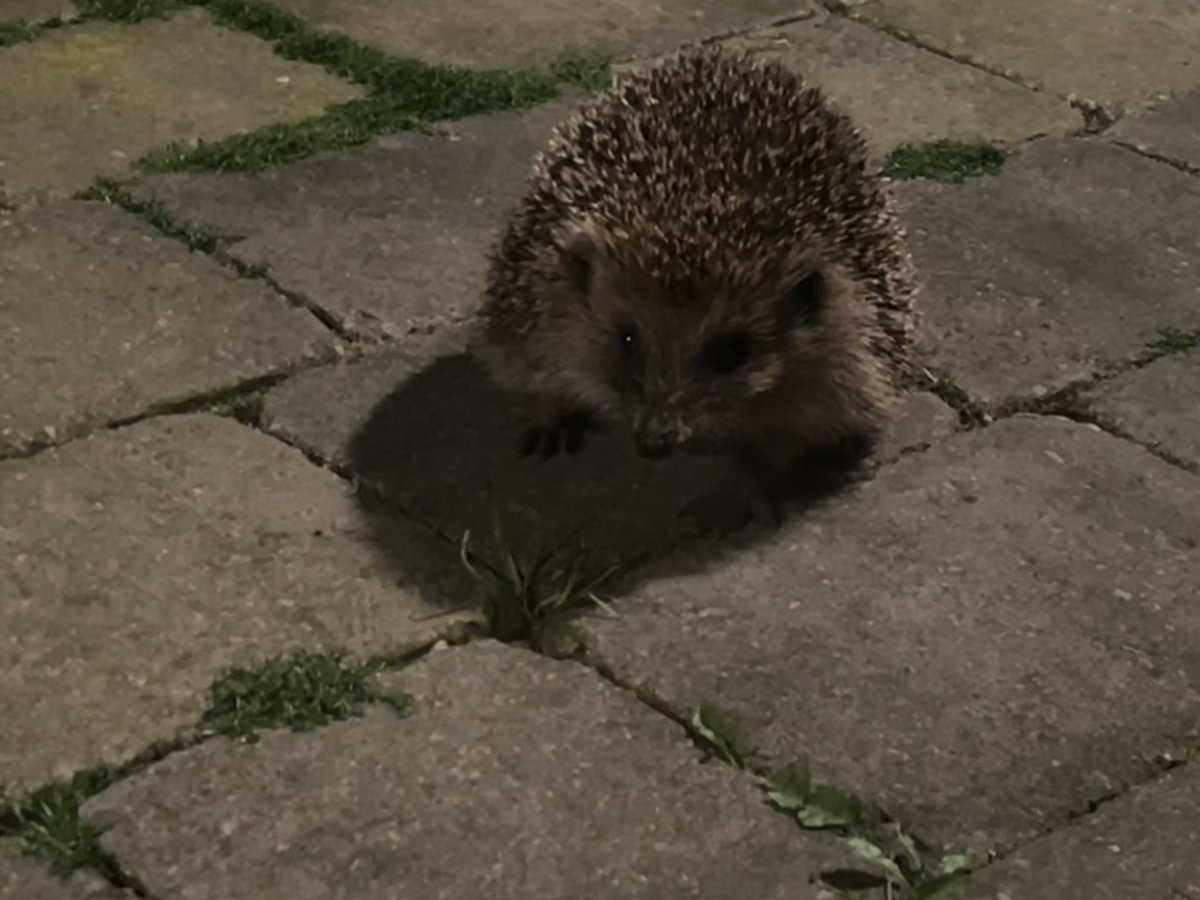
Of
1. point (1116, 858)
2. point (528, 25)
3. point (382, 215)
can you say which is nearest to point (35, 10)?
point (528, 25)

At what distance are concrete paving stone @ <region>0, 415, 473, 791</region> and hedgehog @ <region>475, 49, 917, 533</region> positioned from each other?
1.30 feet

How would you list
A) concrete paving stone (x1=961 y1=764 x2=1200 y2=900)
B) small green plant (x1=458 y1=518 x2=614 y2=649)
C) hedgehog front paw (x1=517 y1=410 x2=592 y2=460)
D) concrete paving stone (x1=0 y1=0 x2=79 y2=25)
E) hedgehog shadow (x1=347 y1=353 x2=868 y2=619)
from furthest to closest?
concrete paving stone (x1=0 y1=0 x2=79 y2=25) < hedgehog front paw (x1=517 y1=410 x2=592 y2=460) < hedgehog shadow (x1=347 y1=353 x2=868 y2=619) < small green plant (x1=458 y1=518 x2=614 y2=649) < concrete paving stone (x1=961 y1=764 x2=1200 y2=900)

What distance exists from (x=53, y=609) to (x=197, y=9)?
2253 millimetres

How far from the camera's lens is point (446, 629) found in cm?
246

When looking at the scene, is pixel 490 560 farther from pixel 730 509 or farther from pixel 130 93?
pixel 130 93

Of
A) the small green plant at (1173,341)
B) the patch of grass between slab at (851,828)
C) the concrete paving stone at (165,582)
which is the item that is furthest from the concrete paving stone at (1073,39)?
the patch of grass between slab at (851,828)

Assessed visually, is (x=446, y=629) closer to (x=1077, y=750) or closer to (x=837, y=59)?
(x=1077, y=750)

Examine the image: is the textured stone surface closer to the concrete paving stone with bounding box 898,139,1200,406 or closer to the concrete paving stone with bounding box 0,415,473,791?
the concrete paving stone with bounding box 898,139,1200,406

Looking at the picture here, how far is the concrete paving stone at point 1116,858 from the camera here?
2104 mm

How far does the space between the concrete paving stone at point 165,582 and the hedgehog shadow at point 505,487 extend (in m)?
0.06

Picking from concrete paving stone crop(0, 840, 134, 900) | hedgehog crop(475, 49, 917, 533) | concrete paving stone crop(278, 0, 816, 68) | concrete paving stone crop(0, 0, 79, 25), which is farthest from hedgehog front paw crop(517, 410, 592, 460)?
concrete paving stone crop(0, 0, 79, 25)

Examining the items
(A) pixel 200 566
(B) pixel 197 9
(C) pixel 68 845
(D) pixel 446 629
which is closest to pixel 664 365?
(D) pixel 446 629

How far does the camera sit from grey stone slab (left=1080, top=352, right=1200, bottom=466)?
3.00 meters

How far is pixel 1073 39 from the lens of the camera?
4.52m
